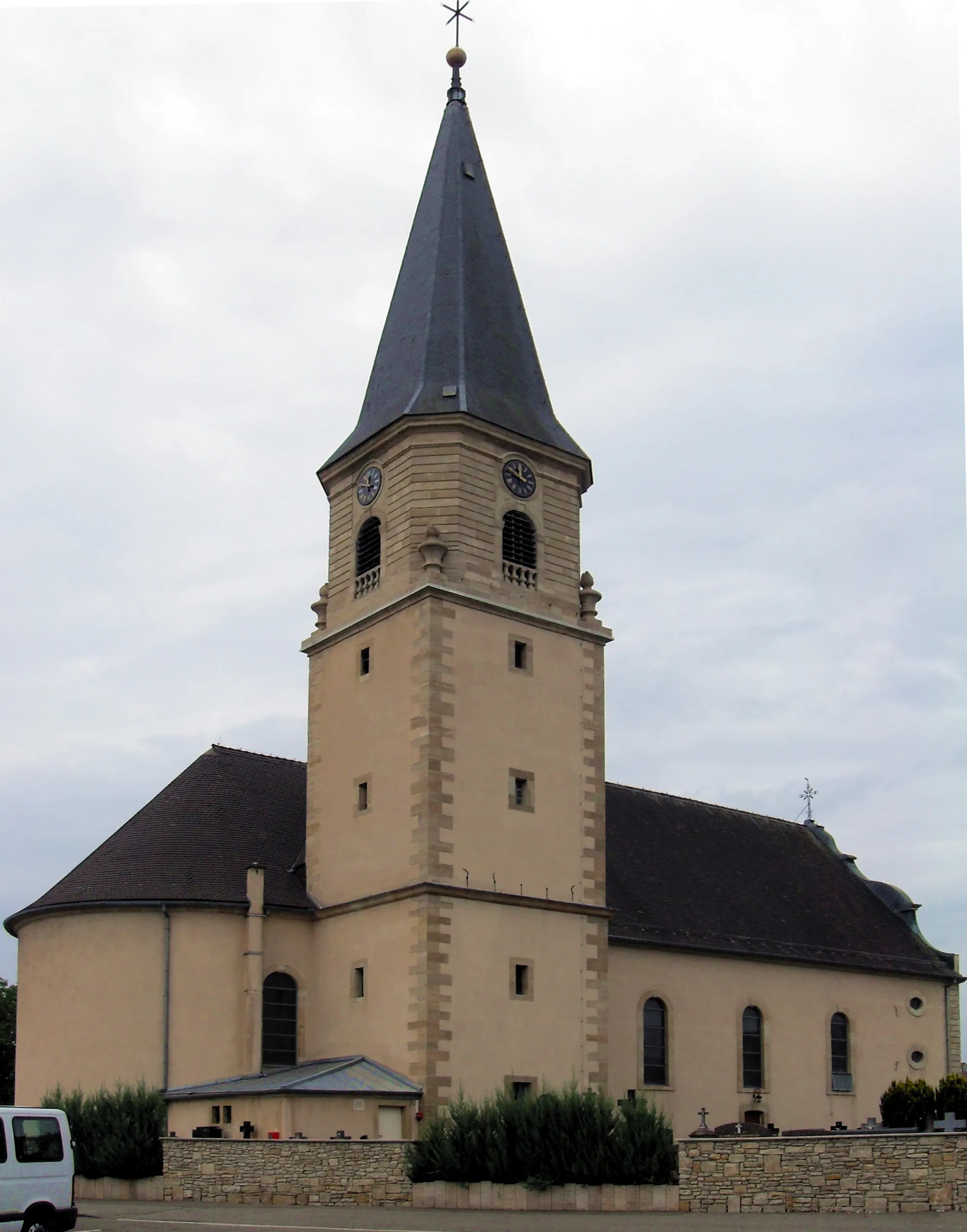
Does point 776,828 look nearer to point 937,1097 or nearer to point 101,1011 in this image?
point 937,1097

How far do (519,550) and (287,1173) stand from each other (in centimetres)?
1663

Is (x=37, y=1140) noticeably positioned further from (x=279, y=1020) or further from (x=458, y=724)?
(x=458, y=724)

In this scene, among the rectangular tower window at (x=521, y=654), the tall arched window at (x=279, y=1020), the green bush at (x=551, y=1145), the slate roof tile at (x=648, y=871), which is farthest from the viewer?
the rectangular tower window at (x=521, y=654)

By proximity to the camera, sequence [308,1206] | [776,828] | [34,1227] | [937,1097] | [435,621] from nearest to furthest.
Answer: [34,1227] → [308,1206] → [435,621] → [937,1097] → [776,828]

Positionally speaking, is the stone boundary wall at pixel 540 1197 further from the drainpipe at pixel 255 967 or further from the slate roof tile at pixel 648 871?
the slate roof tile at pixel 648 871

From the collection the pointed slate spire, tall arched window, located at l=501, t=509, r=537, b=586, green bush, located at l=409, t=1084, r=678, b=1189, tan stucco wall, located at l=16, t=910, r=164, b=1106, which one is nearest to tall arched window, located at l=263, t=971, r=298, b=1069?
tan stucco wall, located at l=16, t=910, r=164, b=1106

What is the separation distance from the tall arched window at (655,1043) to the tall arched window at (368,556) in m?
12.8

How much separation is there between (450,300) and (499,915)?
1604cm

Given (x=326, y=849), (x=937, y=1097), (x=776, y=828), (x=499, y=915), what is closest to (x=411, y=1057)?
(x=499, y=915)

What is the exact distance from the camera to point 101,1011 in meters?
35.8

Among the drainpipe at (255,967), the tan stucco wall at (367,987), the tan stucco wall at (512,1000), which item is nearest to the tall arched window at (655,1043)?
the tan stucco wall at (512,1000)

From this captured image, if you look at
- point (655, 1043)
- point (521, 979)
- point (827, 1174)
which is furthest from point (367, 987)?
point (827, 1174)

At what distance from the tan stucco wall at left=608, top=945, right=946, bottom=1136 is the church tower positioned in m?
3.26

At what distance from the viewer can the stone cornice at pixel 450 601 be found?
1443 inches
